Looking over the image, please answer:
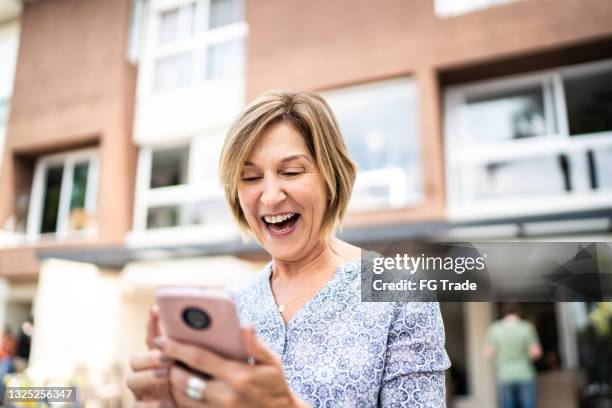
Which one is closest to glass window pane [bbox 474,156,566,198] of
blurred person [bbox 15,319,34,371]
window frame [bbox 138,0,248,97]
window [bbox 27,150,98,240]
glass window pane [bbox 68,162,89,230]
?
window frame [bbox 138,0,248,97]

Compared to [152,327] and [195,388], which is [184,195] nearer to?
[152,327]

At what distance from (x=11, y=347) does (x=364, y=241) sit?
202 inches

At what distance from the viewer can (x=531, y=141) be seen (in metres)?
5.56

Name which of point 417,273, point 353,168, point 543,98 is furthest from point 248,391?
point 543,98

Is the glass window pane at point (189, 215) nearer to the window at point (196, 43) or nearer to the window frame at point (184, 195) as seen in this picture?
the window frame at point (184, 195)

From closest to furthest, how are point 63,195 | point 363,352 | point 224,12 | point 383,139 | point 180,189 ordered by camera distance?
point 363,352 → point 383,139 → point 180,189 → point 224,12 → point 63,195

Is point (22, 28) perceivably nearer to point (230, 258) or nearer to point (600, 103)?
point (230, 258)

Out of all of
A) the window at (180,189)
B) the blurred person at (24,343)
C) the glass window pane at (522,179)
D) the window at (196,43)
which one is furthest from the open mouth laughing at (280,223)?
the blurred person at (24,343)

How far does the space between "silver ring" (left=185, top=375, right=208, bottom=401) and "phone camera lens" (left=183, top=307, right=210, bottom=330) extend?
75mm

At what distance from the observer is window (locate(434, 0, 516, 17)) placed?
5703 millimetres

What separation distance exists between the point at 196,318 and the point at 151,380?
0.15 meters

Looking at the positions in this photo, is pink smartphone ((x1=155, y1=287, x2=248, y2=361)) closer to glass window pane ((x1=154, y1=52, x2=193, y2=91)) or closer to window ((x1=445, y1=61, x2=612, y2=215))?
window ((x1=445, y1=61, x2=612, y2=215))

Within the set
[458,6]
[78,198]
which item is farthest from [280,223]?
[78,198]

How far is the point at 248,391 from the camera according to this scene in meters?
0.67
